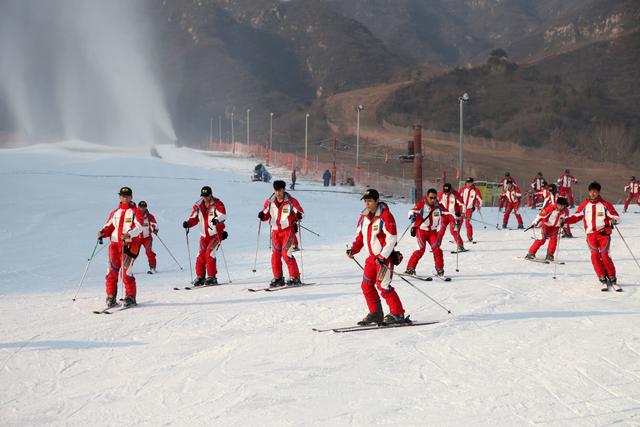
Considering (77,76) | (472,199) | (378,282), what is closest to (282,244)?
(378,282)

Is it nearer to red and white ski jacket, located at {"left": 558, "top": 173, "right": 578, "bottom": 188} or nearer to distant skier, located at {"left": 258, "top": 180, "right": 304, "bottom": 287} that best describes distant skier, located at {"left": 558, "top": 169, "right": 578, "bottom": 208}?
red and white ski jacket, located at {"left": 558, "top": 173, "right": 578, "bottom": 188}

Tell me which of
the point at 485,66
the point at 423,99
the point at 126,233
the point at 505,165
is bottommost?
the point at 126,233

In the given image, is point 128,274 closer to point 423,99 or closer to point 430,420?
point 430,420

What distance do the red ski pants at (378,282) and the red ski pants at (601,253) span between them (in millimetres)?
4711

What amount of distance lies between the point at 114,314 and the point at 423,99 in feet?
337

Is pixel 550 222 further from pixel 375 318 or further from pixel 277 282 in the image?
pixel 375 318

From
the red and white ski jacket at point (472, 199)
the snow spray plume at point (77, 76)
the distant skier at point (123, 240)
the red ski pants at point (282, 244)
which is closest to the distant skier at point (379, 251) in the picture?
the red ski pants at point (282, 244)

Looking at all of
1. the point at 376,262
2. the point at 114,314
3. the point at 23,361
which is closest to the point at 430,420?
the point at 376,262

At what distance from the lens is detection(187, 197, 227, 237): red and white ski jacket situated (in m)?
11.9

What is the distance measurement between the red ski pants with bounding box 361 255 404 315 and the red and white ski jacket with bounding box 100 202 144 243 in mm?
3954

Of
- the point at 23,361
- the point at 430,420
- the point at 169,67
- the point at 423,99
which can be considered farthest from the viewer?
the point at 169,67

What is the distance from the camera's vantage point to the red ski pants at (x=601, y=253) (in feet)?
37.5

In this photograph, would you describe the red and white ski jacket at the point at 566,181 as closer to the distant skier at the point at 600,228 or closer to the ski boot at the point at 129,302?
the distant skier at the point at 600,228

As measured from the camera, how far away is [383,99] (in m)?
110
